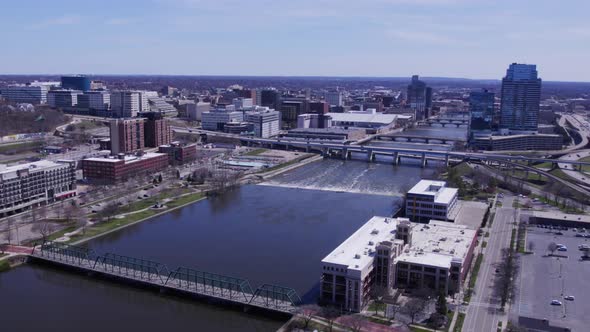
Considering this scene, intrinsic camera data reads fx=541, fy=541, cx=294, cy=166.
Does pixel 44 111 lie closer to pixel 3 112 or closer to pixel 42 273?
pixel 3 112

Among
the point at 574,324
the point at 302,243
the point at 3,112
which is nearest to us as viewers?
the point at 574,324

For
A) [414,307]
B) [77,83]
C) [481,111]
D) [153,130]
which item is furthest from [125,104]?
[414,307]

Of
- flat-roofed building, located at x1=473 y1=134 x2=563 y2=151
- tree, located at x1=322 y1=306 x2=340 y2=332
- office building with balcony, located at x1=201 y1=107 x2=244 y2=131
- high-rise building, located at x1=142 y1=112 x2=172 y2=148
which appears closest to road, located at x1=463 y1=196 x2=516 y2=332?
tree, located at x1=322 y1=306 x2=340 y2=332

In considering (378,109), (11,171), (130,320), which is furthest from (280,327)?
(378,109)

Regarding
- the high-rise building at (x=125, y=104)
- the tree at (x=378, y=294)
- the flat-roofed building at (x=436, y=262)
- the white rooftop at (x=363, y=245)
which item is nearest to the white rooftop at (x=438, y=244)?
the flat-roofed building at (x=436, y=262)

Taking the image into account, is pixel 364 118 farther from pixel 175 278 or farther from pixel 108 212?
pixel 175 278

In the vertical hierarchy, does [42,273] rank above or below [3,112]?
below

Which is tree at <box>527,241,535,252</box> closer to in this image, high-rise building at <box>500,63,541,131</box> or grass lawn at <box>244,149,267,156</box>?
grass lawn at <box>244,149,267,156</box>

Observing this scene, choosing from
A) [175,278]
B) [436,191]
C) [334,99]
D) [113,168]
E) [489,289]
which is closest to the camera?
[489,289]
